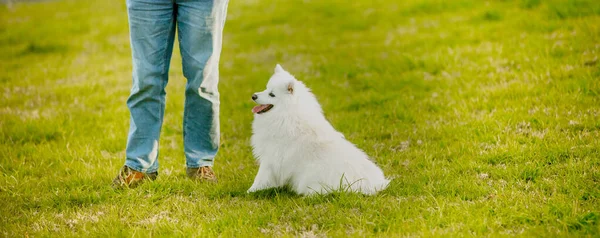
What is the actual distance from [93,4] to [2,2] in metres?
5.70

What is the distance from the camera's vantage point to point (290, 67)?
11727 millimetres

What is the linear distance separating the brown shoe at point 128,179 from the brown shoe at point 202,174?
0.50m

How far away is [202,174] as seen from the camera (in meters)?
6.36

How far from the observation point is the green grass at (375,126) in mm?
4996

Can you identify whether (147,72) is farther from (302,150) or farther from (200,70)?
(302,150)

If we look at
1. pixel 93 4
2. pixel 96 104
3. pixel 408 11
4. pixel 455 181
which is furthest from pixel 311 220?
pixel 93 4

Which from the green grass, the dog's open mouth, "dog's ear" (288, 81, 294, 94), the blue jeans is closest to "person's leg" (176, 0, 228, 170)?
the blue jeans

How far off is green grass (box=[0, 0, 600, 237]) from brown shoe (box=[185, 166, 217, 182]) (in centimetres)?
16

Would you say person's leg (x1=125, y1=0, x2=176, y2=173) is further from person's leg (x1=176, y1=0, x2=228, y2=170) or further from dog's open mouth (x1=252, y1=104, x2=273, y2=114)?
dog's open mouth (x1=252, y1=104, x2=273, y2=114)

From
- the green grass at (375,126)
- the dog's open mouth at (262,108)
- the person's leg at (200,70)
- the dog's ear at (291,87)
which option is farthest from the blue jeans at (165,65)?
the dog's ear at (291,87)

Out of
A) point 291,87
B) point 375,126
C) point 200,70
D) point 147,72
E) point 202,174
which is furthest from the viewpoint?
point 375,126

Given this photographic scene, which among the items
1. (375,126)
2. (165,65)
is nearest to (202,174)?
(165,65)

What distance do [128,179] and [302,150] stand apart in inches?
73.8

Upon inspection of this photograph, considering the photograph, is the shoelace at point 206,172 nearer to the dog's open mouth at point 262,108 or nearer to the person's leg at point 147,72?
the person's leg at point 147,72
